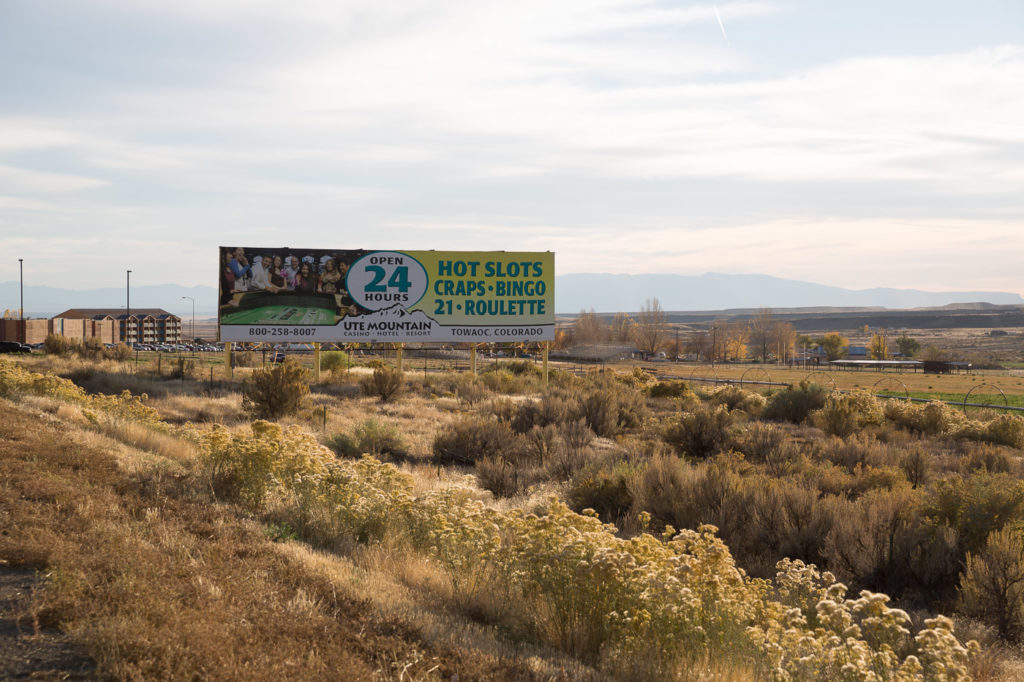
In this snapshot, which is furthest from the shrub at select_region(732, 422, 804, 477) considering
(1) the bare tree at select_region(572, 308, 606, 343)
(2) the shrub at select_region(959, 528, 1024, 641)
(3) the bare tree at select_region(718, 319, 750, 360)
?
(3) the bare tree at select_region(718, 319, 750, 360)

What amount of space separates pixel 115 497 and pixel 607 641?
16.3 ft

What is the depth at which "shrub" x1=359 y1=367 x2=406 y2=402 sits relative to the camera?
2656 cm

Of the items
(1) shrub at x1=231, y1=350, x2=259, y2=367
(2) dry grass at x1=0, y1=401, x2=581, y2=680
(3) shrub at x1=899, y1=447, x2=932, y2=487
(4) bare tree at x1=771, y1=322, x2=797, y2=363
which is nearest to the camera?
(2) dry grass at x1=0, y1=401, x2=581, y2=680

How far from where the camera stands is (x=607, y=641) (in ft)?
17.6

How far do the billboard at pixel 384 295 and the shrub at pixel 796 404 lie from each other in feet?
39.6

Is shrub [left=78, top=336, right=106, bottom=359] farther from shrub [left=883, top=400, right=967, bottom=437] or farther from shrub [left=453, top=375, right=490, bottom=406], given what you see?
shrub [left=883, top=400, right=967, bottom=437]

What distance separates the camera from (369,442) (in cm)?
1628

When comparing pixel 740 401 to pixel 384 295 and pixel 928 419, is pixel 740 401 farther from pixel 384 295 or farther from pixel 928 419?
pixel 384 295

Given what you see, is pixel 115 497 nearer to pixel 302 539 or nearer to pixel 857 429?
pixel 302 539

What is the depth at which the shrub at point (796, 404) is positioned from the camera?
24.2 m

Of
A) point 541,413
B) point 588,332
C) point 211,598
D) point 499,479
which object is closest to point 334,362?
point 541,413

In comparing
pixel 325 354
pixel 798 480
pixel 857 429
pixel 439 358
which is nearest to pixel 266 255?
pixel 325 354

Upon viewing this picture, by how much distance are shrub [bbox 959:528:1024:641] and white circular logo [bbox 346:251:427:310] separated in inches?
1064

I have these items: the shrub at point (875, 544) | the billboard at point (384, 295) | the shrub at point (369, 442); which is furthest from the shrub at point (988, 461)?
the billboard at point (384, 295)
